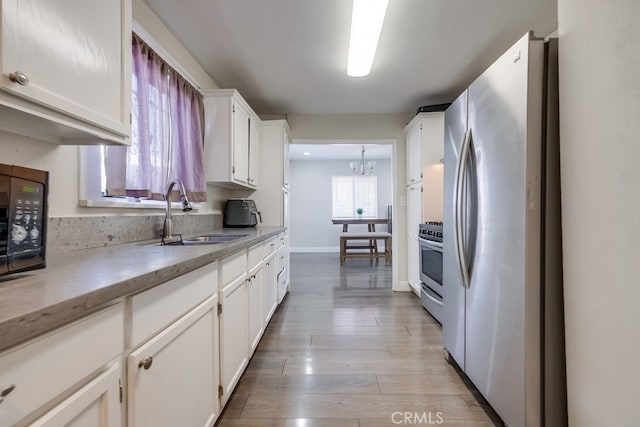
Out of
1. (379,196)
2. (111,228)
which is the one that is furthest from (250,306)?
(379,196)

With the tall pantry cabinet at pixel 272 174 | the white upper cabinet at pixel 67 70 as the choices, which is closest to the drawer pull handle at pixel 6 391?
the white upper cabinet at pixel 67 70

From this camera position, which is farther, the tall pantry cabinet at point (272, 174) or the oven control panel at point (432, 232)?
the tall pantry cabinet at point (272, 174)

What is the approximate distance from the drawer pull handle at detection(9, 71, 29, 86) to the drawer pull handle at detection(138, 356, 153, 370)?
81cm

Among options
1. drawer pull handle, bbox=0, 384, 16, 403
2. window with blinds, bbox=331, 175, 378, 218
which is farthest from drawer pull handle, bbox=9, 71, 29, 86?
window with blinds, bbox=331, 175, 378, 218

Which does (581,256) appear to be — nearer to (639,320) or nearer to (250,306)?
(639,320)

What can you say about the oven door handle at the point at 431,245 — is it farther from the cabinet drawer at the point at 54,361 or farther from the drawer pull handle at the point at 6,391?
the drawer pull handle at the point at 6,391

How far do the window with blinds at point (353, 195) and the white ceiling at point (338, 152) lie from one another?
0.57m

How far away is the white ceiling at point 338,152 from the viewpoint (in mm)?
6113

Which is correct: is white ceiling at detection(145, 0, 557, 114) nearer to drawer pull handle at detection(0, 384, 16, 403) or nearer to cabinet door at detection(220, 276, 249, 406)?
cabinet door at detection(220, 276, 249, 406)

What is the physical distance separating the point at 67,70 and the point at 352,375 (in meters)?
2.04

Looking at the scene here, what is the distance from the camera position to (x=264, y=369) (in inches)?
75.4

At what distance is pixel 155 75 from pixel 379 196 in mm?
6281

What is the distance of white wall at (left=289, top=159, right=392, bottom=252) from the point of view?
24.6 feet

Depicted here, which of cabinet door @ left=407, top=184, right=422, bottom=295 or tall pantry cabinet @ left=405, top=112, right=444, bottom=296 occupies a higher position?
tall pantry cabinet @ left=405, top=112, right=444, bottom=296
